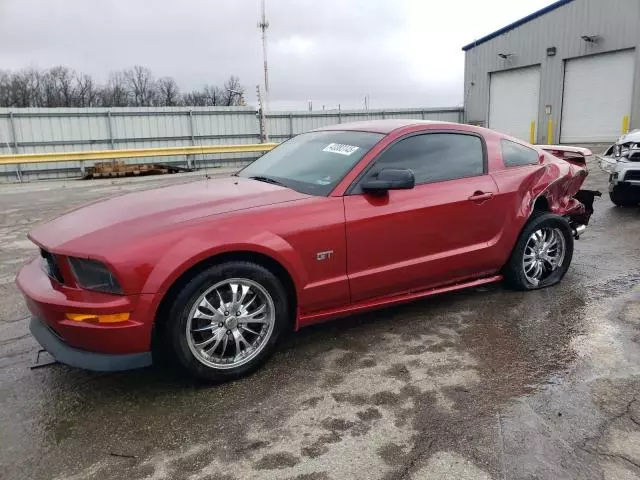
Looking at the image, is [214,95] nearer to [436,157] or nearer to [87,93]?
[87,93]

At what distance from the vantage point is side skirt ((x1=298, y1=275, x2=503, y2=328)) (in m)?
3.35

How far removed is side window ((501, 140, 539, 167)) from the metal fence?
16877 millimetres

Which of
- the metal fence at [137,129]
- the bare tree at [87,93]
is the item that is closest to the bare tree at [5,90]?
the bare tree at [87,93]

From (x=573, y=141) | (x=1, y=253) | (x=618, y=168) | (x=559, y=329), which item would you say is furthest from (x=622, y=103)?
(x=1, y=253)

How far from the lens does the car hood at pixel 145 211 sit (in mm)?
2873

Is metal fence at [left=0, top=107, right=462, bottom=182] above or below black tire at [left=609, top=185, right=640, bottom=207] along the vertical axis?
above

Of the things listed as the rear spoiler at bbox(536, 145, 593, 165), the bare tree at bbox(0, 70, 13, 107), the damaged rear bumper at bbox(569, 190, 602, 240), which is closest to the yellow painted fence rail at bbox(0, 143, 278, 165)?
the rear spoiler at bbox(536, 145, 593, 165)

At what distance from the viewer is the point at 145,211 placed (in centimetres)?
315

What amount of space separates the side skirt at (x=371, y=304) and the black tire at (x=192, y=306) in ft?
0.57

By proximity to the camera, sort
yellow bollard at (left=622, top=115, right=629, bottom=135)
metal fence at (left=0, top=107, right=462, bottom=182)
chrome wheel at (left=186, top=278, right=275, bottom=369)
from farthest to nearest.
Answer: yellow bollard at (left=622, top=115, right=629, bottom=135)
metal fence at (left=0, top=107, right=462, bottom=182)
chrome wheel at (left=186, top=278, right=275, bottom=369)

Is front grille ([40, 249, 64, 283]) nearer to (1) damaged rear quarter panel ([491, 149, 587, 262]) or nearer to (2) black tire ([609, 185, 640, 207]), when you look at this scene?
(1) damaged rear quarter panel ([491, 149, 587, 262])

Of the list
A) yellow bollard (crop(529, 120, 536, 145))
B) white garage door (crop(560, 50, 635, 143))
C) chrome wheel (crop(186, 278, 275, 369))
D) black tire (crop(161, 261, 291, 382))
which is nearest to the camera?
black tire (crop(161, 261, 291, 382))

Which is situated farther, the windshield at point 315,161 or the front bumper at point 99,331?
the windshield at point 315,161

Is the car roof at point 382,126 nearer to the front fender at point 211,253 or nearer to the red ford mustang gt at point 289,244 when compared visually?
the red ford mustang gt at point 289,244
